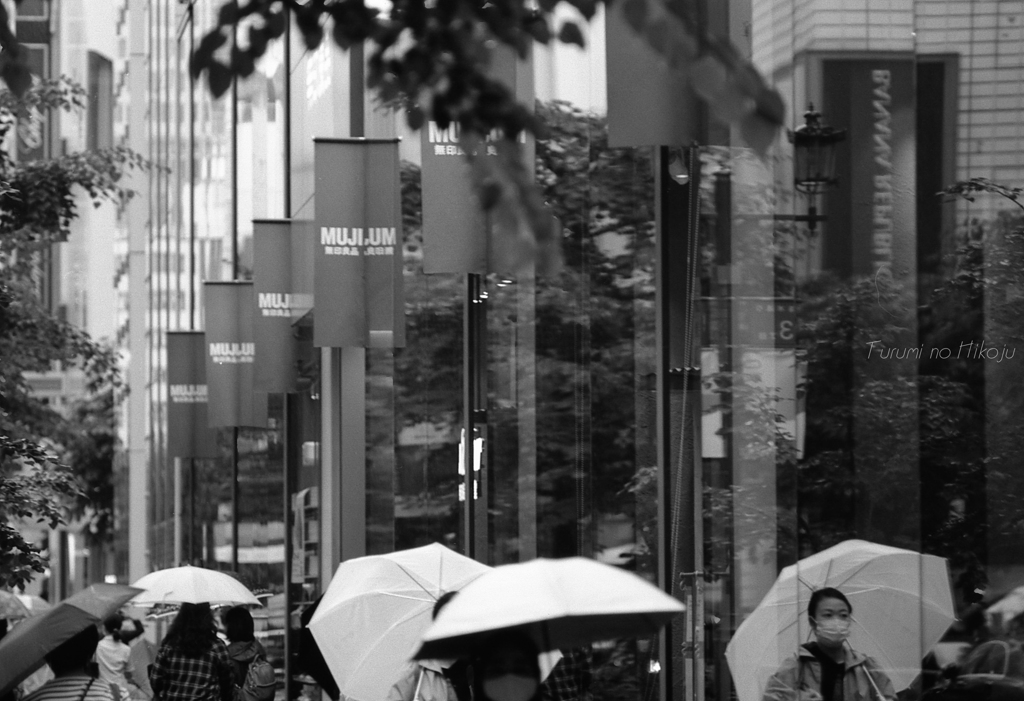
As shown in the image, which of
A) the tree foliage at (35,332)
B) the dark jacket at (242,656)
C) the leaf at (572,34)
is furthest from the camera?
the dark jacket at (242,656)

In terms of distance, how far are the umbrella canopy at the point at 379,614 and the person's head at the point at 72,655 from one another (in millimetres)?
2420

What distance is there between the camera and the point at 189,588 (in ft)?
48.8

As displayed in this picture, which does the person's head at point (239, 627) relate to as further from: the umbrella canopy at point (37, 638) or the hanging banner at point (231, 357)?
the hanging banner at point (231, 357)

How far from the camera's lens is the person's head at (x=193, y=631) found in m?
12.2

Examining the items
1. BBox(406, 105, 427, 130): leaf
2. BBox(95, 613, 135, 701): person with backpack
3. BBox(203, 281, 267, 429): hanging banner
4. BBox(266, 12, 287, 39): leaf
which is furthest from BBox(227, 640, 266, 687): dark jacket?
BBox(266, 12, 287, 39): leaf

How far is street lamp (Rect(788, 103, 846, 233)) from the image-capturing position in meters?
9.39

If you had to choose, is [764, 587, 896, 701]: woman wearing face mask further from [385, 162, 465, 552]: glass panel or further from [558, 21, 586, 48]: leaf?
[385, 162, 465, 552]: glass panel

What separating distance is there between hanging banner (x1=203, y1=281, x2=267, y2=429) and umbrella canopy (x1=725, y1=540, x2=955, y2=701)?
585 inches

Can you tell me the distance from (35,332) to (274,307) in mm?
2740

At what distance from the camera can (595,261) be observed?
42.4 feet

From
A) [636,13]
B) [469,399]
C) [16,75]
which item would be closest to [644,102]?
[16,75]

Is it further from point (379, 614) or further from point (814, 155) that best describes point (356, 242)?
point (814, 155)

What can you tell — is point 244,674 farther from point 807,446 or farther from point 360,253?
point 807,446

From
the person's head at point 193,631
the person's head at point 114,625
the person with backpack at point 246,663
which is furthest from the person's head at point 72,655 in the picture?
the person's head at point 114,625
